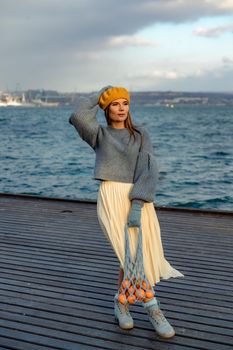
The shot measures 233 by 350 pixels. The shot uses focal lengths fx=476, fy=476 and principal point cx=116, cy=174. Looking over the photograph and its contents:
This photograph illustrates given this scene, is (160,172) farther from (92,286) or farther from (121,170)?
(121,170)

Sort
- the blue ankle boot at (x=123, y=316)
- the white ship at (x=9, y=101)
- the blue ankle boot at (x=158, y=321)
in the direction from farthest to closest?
the white ship at (x=9, y=101) → the blue ankle boot at (x=123, y=316) → the blue ankle boot at (x=158, y=321)

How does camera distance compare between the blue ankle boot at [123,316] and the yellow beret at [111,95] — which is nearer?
the yellow beret at [111,95]

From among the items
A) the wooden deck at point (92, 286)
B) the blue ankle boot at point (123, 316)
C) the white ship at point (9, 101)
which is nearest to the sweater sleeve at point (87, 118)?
the blue ankle boot at point (123, 316)

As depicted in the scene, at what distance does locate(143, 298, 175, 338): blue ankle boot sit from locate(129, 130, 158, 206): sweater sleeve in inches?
30.3

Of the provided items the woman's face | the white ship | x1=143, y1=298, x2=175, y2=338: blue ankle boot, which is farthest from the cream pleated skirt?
the white ship

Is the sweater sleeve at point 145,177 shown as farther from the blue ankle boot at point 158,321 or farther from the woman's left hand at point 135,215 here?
the blue ankle boot at point 158,321

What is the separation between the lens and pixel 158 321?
135 inches

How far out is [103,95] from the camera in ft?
→ 11.2

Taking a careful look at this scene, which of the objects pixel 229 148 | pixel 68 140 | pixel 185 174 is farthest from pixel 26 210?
pixel 68 140

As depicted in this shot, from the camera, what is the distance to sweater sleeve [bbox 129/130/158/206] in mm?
3316

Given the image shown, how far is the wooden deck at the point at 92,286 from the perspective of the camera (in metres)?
3.41

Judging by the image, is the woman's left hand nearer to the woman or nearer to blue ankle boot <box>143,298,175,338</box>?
the woman

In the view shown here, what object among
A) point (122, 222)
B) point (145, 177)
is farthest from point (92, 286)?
point (145, 177)

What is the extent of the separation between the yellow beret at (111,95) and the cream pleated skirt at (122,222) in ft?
1.87
